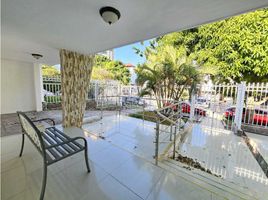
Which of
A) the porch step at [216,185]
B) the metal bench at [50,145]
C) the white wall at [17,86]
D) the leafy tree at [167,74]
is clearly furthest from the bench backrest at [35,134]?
the white wall at [17,86]

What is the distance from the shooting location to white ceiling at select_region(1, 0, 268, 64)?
1656 millimetres

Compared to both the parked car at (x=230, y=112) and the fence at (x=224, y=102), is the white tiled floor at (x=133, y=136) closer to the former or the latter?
the fence at (x=224, y=102)

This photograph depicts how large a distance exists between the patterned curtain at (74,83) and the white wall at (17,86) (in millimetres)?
3537

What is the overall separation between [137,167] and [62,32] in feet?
9.28

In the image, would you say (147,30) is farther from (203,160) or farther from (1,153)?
(1,153)

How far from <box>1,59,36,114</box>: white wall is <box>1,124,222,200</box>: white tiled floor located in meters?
4.05

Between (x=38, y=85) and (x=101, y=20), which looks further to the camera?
(x=38, y=85)

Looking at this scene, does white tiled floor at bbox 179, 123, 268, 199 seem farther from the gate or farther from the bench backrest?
the bench backrest

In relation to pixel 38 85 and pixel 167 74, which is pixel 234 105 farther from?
pixel 38 85

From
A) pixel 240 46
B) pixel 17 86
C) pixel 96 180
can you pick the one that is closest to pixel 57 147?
pixel 96 180

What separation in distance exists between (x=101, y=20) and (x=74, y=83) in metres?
2.29

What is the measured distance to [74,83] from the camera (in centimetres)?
388

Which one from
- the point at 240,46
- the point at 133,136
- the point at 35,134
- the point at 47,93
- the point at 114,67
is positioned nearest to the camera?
the point at 35,134

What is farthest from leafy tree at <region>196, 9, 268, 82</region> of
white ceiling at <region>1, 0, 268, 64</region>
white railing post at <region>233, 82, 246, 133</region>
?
white ceiling at <region>1, 0, 268, 64</region>
